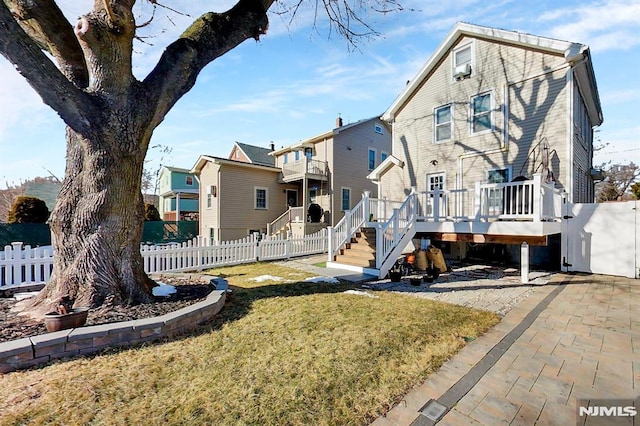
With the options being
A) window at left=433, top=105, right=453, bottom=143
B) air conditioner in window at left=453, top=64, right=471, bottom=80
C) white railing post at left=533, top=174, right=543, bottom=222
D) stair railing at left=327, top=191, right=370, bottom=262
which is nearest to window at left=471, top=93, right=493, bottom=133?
window at left=433, top=105, right=453, bottom=143

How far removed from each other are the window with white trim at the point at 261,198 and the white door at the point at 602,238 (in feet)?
47.9

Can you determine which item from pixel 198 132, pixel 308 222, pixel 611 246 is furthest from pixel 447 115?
pixel 198 132

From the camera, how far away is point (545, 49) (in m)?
8.49

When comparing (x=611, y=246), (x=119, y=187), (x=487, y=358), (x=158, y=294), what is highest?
(x=119, y=187)

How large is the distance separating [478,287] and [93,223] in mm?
7351

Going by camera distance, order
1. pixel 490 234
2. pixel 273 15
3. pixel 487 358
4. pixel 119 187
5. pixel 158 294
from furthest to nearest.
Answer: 1. pixel 490 234
2. pixel 273 15
3. pixel 158 294
4. pixel 119 187
5. pixel 487 358

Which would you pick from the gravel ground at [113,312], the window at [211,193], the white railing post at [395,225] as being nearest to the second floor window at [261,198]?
the window at [211,193]

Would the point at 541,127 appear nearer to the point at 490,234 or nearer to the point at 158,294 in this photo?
the point at 490,234

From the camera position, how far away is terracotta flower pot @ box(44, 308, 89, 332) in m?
2.99

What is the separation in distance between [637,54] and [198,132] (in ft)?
63.0

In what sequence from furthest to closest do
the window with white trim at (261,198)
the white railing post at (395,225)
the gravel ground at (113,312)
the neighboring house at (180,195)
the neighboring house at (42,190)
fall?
the neighboring house at (42,190), the neighboring house at (180,195), the window with white trim at (261,198), the white railing post at (395,225), the gravel ground at (113,312)

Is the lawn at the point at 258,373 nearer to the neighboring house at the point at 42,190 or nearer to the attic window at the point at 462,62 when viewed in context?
the attic window at the point at 462,62

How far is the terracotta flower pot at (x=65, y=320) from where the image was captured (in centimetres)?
299

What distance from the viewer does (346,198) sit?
18.4 metres
